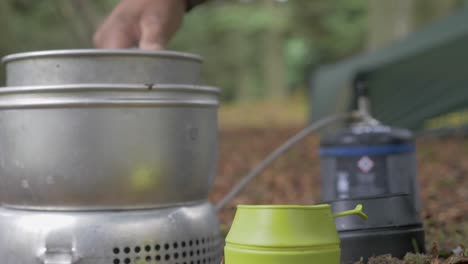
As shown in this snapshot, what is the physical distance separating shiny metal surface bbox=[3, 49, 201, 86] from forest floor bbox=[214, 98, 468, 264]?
3.07ft

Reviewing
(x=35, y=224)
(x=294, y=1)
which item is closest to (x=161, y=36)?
(x=35, y=224)

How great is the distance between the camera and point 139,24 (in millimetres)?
2936

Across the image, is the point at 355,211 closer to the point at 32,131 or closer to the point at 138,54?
the point at 138,54

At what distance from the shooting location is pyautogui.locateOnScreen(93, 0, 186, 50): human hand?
2.86 m

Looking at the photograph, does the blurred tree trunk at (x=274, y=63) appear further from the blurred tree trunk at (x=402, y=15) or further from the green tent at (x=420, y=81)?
the green tent at (x=420, y=81)

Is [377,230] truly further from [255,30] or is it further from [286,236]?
[255,30]

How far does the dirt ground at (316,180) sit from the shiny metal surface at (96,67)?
0.93 meters

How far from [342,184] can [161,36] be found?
1703 mm

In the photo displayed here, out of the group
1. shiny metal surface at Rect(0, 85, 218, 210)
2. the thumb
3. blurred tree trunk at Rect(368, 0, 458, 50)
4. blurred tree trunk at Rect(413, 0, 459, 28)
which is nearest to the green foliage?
blurred tree trunk at Rect(368, 0, 458, 50)

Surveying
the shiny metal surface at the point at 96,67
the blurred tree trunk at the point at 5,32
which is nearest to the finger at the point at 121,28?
the shiny metal surface at the point at 96,67

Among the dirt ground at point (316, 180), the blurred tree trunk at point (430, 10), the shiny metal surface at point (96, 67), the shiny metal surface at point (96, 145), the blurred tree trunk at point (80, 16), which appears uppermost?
the blurred tree trunk at point (430, 10)

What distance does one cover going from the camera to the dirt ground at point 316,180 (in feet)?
12.6

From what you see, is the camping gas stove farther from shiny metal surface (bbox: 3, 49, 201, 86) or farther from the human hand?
the human hand

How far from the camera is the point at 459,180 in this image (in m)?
6.85
